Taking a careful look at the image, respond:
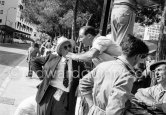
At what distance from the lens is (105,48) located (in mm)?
3719

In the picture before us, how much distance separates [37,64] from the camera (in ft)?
16.2

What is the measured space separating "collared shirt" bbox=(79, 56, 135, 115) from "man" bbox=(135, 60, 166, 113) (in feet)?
1.33

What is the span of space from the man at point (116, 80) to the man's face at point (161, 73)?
609mm

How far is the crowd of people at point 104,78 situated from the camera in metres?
2.57

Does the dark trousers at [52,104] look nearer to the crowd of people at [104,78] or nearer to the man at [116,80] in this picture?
the crowd of people at [104,78]

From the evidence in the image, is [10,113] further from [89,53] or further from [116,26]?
[89,53]

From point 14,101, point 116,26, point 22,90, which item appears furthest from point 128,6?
point 22,90

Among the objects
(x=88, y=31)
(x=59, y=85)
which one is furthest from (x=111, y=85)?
(x=59, y=85)

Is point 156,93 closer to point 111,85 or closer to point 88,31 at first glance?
point 111,85

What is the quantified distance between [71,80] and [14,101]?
15.3ft

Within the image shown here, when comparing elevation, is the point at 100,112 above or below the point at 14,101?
above

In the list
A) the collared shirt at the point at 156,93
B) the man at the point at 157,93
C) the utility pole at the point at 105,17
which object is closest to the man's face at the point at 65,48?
the utility pole at the point at 105,17

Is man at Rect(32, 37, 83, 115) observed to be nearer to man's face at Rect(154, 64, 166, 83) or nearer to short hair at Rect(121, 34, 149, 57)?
man's face at Rect(154, 64, 166, 83)

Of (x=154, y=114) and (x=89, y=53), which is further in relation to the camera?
(x=89, y=53)
